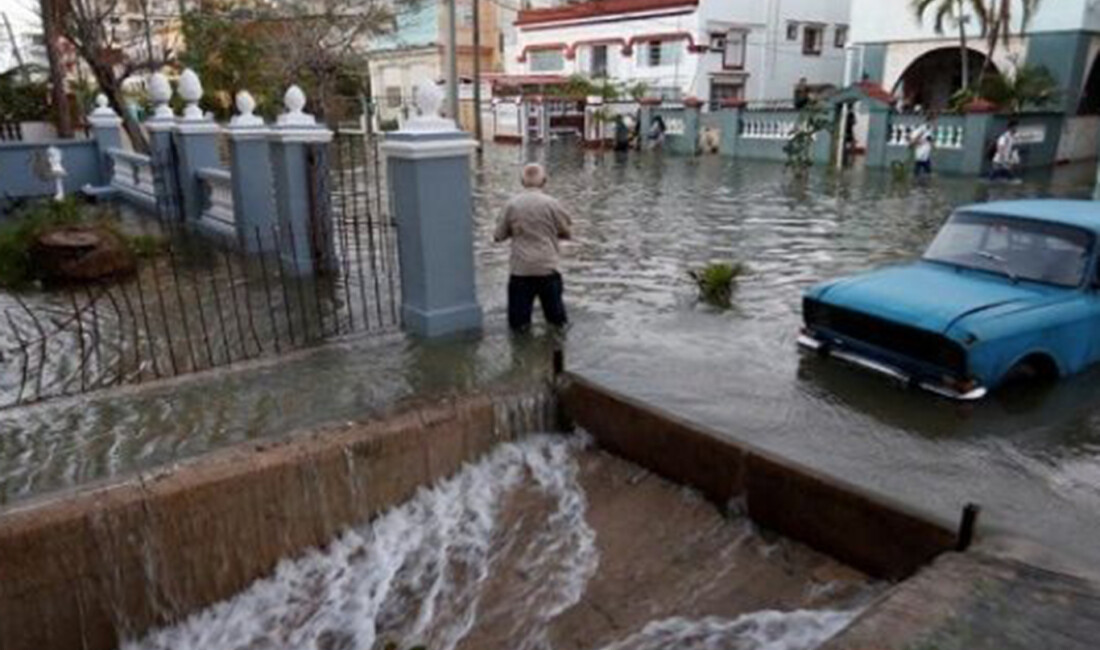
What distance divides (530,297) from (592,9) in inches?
1387

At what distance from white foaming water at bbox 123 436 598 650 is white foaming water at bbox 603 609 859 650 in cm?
62

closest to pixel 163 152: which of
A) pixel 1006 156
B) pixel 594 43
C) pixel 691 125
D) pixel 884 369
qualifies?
pixel 884 369

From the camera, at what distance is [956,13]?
88.0ft

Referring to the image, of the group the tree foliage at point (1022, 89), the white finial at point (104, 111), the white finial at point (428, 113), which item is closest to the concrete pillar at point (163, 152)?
the white finial at point (104, 111)

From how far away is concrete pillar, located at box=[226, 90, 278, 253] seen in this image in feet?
36.7

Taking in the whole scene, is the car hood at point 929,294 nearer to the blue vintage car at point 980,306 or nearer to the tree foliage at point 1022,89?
the blue vintage car at point 980,306

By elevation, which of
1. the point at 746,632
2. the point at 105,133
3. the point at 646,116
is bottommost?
the point at 746,632

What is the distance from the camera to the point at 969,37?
27.3 metres

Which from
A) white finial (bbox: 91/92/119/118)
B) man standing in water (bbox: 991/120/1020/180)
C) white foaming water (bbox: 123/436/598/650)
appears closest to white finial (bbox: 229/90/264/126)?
white foaming water (bbox: 123/436/598/650)

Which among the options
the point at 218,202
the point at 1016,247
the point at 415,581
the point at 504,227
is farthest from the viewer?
the point at 218,202

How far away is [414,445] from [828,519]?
272cm

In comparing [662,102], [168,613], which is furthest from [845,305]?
[662,102]

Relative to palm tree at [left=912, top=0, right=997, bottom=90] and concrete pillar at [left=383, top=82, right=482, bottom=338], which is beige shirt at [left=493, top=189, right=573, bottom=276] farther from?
palm tree at [left=912, top=0, right=997, bottom=90]

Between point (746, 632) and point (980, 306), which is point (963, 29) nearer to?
point (980, 306)
